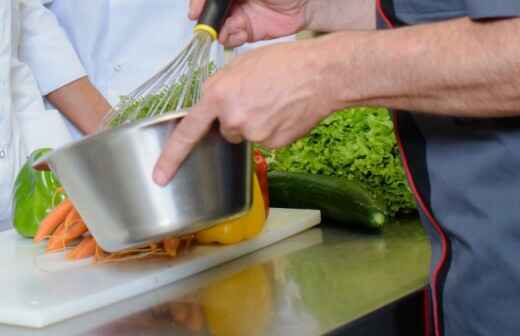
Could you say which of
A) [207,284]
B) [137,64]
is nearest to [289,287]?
[207,284]

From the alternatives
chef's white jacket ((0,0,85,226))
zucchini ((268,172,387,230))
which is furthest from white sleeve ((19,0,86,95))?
zucchini ((268,172,387,230))

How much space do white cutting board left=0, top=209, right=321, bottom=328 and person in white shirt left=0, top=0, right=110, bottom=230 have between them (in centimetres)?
55

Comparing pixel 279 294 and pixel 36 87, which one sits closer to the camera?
pixel 279 294

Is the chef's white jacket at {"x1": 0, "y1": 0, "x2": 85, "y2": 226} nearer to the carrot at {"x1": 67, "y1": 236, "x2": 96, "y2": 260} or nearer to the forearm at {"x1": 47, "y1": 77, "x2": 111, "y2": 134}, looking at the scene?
the forearm at {"x1": 47, "y1": 77, "x2": 111, "y2": 134}

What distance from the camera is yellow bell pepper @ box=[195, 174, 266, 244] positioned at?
3.62ft

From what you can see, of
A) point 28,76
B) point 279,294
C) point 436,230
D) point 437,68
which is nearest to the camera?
point 437,68

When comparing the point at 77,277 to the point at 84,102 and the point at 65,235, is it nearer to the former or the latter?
the point at 65,235

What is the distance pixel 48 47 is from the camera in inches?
74.3

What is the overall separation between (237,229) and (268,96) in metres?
0.41

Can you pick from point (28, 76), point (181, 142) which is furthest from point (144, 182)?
point (28, 76)

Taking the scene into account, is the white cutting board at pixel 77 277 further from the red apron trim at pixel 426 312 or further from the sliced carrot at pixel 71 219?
the red apron trim at pixel 426 312

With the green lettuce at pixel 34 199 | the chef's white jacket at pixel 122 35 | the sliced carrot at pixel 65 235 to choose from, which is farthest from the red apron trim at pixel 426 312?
the chef's white jacket at pixel 122 35

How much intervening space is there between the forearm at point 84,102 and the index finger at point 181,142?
1.15m

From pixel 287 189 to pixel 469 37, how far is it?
70cm
